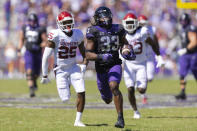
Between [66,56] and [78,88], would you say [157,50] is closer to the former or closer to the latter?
[66,56]

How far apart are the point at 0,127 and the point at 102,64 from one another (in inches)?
70.0

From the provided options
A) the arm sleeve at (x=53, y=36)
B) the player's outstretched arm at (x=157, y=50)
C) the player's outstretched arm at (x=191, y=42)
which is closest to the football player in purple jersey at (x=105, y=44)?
the arm sleeve at (x=53, y=36)

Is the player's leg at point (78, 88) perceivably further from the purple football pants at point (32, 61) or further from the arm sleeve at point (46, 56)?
the purple football pants at point (32, 61)

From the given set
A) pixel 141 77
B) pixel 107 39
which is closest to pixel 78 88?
pixel 107 39

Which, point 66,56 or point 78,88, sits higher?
point 66,56

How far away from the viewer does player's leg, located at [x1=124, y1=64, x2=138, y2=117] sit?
34.0 feet

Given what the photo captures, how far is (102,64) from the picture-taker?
8.71m

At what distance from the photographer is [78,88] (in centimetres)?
891

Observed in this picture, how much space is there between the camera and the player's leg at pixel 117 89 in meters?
8.00

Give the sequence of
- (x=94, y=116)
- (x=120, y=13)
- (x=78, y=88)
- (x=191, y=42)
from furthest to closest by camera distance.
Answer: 1. (x=120, y=13)
2. (x=191, y=42)
3. (x=94, y=116)
4. (x=78, y=88)

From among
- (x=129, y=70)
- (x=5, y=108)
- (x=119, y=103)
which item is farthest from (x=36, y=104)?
(x=119, y=103)

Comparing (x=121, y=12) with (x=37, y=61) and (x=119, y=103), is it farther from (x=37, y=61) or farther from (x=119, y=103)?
(x=119, y=103)

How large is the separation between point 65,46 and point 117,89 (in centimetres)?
127

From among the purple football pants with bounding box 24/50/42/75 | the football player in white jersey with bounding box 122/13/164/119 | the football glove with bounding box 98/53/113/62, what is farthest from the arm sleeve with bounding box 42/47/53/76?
the purple football pants with bounding box 24/50/42/75
